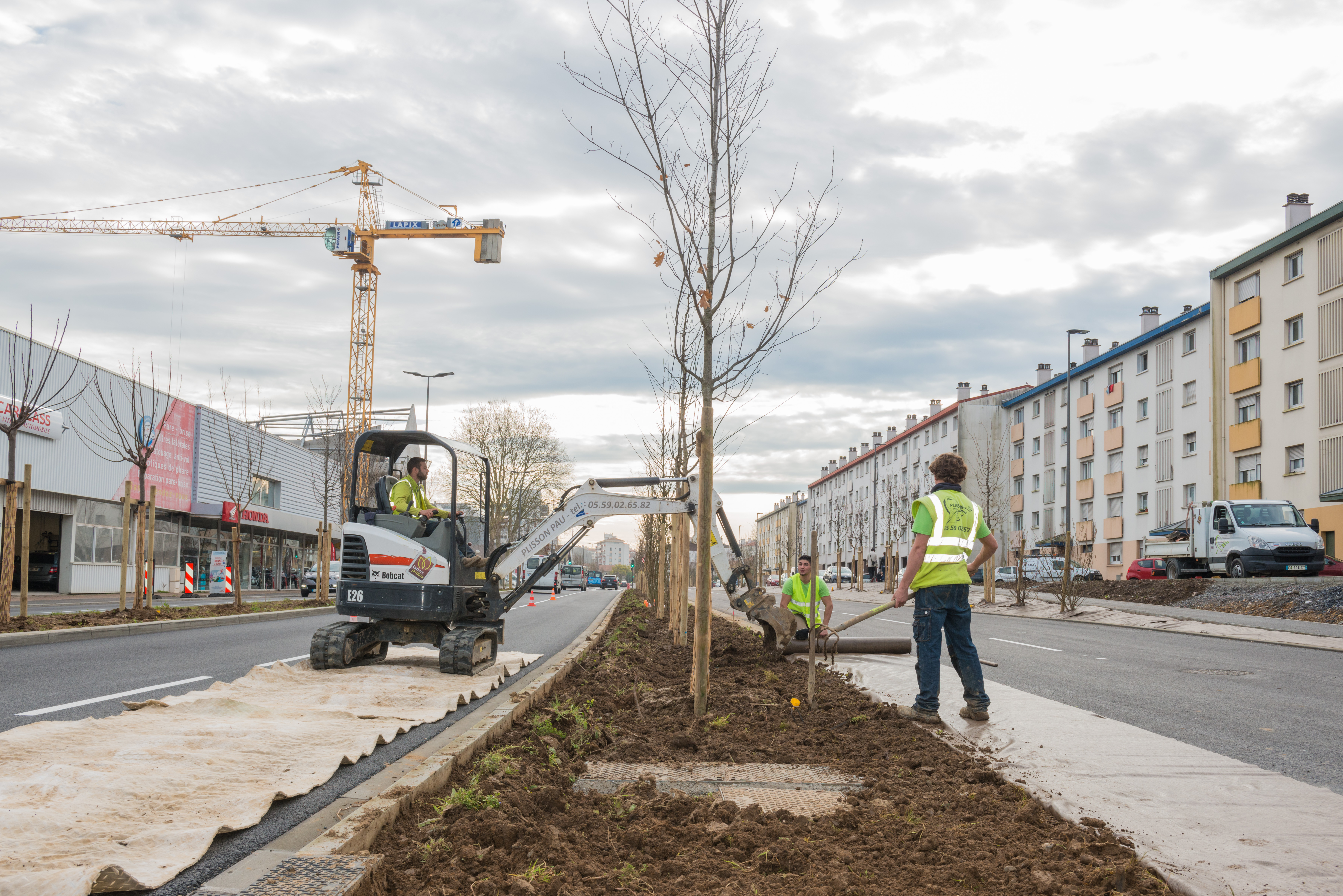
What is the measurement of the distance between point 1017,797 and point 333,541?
54.2m

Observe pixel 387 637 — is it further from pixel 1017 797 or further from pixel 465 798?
pixel 1017 797

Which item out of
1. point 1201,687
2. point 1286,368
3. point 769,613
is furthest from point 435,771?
point 1286,368

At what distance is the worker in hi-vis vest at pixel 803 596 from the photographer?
40.0 ft

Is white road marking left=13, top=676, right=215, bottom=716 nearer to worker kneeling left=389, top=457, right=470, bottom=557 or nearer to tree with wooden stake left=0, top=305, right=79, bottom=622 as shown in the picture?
worker kneeling left=389, top=457, right=470, bottom=557

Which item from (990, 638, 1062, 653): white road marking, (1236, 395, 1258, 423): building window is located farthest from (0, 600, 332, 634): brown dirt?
(1236, 395, 1258, 423): building window

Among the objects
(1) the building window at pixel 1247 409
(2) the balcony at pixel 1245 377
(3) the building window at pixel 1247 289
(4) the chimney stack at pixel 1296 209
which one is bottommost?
(1) the building window at pixel 1247 409

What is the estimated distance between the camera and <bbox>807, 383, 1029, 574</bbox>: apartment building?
63188 mm

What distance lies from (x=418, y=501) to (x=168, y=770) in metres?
5.67

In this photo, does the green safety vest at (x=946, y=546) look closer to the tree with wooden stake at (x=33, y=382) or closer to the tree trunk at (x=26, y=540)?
the tree trunk at (x=26, y=540)

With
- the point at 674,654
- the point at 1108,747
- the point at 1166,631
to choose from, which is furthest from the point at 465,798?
the point at 1166,631

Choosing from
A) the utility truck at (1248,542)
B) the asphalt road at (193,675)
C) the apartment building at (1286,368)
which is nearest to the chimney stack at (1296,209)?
the apartment building at (1286,368)

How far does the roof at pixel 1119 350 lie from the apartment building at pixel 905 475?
2.93 metres

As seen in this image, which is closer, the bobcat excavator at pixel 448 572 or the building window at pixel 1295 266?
the bobcat excavator at pixel 448 572

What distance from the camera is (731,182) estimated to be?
764cm
